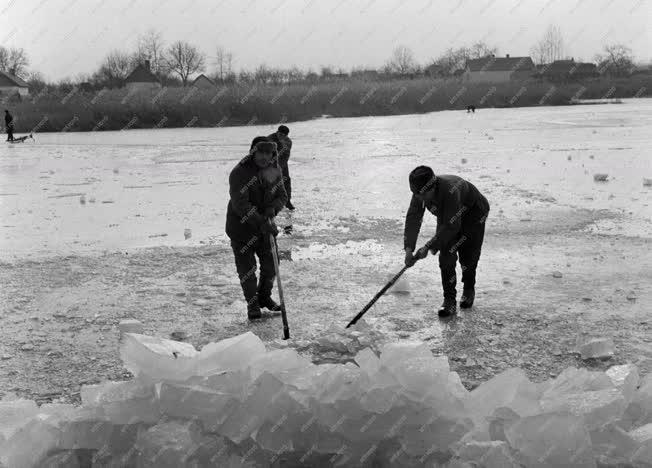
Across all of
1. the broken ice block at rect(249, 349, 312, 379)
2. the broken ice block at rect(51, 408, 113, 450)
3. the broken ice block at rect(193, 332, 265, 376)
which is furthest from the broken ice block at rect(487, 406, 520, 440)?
the broken ice block at rect(51, 408, 113, 450)

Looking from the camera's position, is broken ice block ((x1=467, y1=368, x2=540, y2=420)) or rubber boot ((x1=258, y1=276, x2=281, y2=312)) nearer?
broken ice block ((x1=467, y1=368, x2=540, y2=420))

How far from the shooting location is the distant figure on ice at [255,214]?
494 cm

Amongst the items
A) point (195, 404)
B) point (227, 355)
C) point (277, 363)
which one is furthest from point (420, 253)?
point (195, 404)

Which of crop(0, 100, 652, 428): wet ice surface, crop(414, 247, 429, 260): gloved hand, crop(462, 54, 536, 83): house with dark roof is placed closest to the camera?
crop(0, 100, 652, 428): wet ice surface

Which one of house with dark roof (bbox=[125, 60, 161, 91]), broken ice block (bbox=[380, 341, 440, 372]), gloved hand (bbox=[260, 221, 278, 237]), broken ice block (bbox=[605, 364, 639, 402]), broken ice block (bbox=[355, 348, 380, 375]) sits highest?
house with dark roof (bbox=[125, 60, 161, 91])

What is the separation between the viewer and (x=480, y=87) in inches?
2131

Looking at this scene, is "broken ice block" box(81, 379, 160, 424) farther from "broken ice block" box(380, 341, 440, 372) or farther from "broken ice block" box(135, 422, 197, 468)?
"broken ice block" box(380, 341, 440, 372)

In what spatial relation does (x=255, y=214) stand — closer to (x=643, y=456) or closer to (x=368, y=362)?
(x=368, y=362)

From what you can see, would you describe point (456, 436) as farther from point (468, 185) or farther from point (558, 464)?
point (468, 185)

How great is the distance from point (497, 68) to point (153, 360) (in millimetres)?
100227

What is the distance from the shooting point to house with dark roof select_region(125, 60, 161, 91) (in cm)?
7194

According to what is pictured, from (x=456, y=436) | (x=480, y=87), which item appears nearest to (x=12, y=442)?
(x=456, y=436)

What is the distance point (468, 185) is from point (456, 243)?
0.46m

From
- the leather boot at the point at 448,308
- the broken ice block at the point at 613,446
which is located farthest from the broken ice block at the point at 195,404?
the leather boot at the point at 448,308
